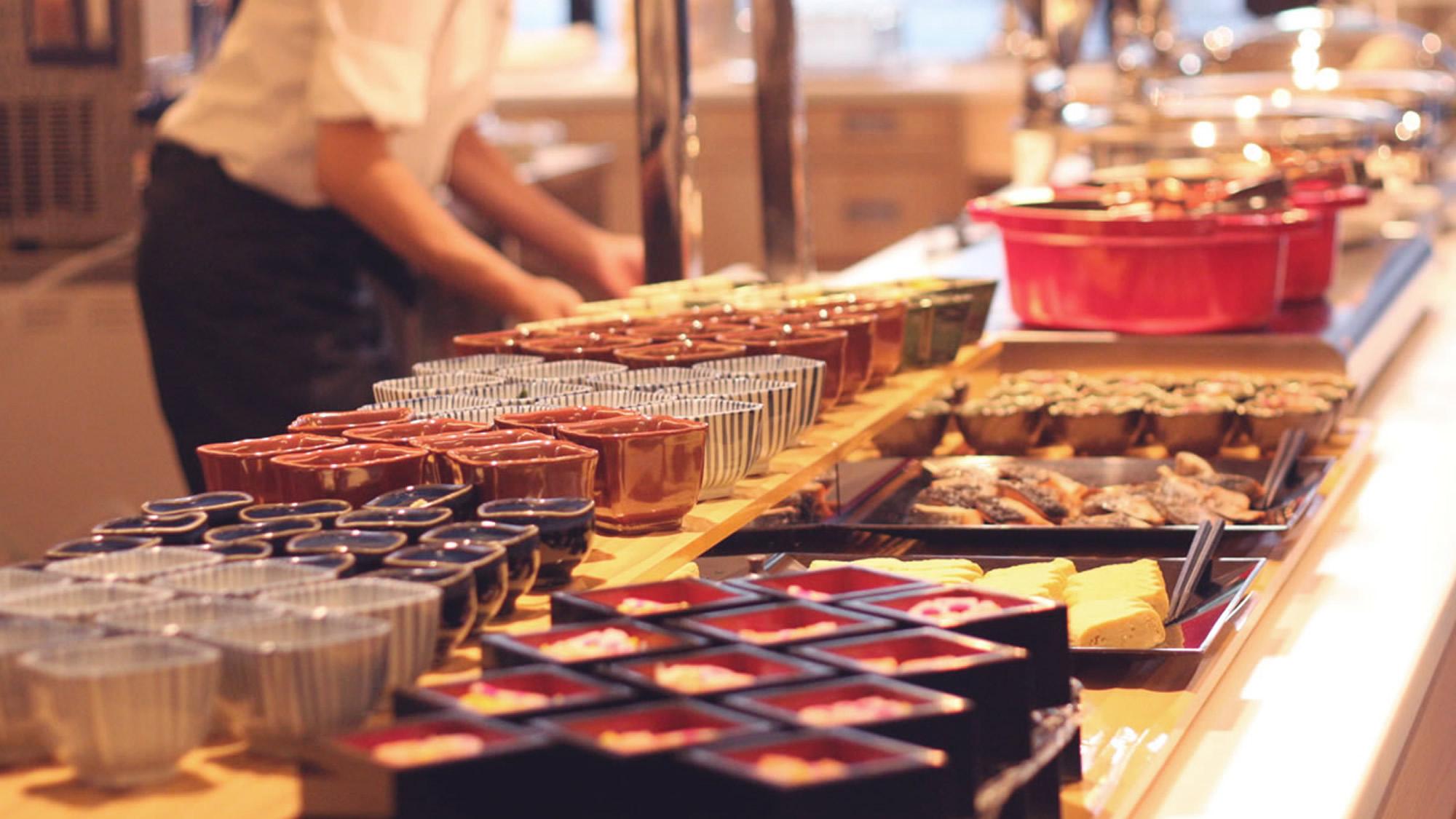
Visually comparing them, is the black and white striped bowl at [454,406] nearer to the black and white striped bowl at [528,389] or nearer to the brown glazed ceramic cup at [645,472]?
the black and white striped bowl at [528,389]

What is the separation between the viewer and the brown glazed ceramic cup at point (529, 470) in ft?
3.79

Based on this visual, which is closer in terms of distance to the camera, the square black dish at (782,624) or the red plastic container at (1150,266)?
the square black dish at (782,624)

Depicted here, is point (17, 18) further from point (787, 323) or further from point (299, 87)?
point (787, 323)

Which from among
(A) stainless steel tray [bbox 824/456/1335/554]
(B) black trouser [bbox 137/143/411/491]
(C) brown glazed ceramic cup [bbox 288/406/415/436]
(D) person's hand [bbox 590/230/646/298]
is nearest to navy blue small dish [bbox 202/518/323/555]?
(C) brown glazed ceramic cup [bbox 288/406/415/436]

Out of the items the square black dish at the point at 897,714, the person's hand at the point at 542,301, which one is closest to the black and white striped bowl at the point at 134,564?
the square black dish at the point at 897,714

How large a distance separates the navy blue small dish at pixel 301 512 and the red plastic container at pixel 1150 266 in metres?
1.28

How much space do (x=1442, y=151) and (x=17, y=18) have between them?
3.68 metres

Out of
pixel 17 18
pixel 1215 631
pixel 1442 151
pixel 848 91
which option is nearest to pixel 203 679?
pixel 1215 631

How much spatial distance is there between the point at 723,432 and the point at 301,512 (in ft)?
1.08

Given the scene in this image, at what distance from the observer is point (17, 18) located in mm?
3383

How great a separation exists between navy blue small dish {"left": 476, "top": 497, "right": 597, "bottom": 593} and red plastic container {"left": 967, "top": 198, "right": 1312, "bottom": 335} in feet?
3.94

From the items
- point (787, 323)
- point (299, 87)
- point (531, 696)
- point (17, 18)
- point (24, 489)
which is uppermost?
point (17, 18)

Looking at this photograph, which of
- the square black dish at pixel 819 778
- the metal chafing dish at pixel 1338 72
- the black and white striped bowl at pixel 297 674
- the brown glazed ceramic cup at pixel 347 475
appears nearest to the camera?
the square black dish at pixel 819 778

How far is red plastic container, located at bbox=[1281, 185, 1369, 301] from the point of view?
7.84ft
